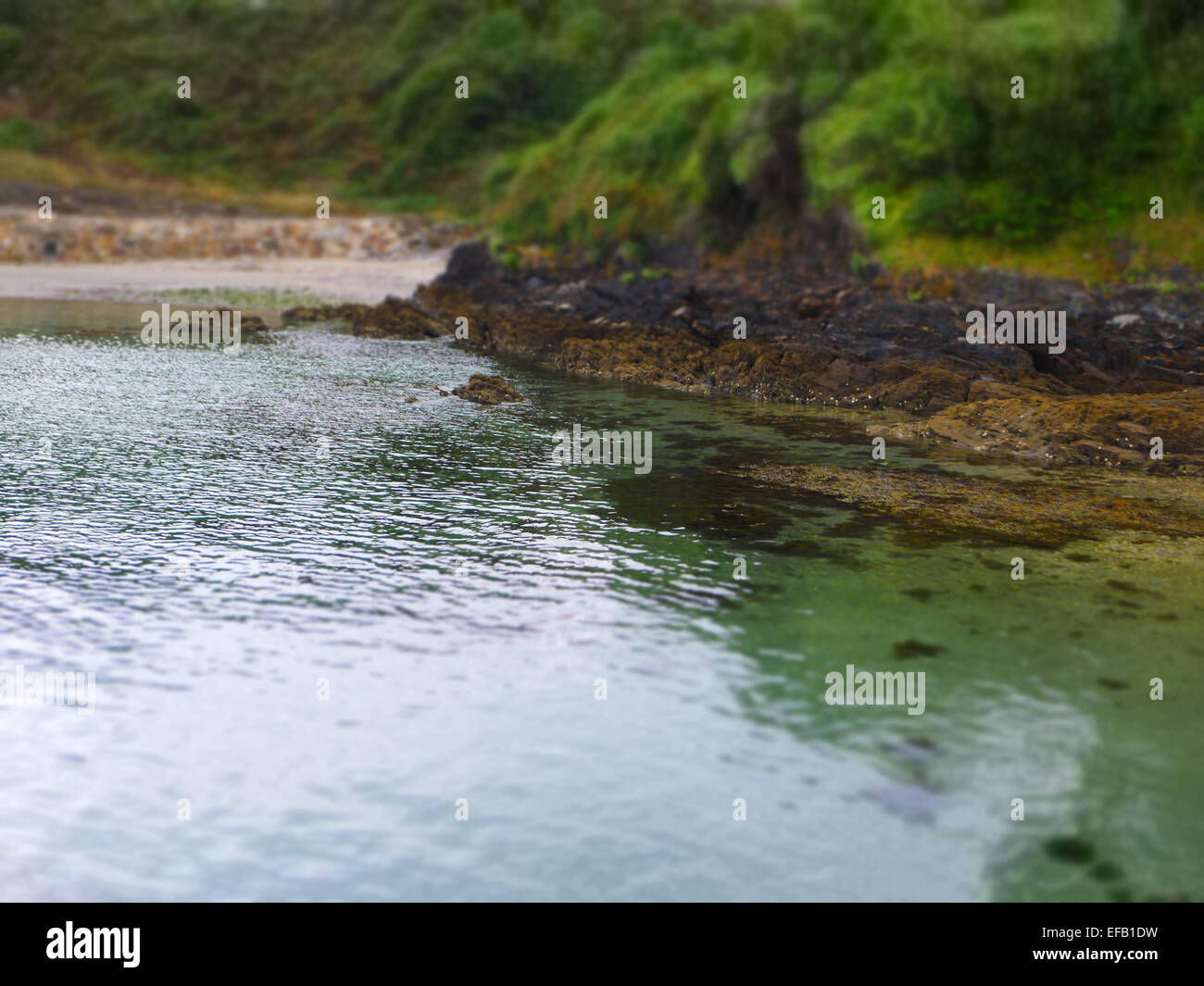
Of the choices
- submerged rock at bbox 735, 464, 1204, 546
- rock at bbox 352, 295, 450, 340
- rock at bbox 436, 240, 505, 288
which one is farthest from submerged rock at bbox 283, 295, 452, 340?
submerged rock at bbox 735, 464, 1204, 546

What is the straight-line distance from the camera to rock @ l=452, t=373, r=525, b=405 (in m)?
28.4

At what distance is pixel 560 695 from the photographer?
37.9ft

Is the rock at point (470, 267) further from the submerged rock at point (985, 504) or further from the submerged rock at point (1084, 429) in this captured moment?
A: the submerged rock at point (985, 504)

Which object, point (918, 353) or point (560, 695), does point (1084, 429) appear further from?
point (560, 695)

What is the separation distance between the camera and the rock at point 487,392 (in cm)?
2841

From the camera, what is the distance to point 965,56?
126 ft

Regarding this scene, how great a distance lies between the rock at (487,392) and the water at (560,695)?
771 cm

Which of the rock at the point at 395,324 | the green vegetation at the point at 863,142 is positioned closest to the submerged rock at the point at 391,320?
the rock at the point at 395,324

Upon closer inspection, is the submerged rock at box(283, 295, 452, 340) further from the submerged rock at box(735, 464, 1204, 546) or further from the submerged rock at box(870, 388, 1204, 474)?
the submerged rock at box(735, 464, 1204, 546)

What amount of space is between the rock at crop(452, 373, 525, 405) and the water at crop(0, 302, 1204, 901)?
7712 millimetres
